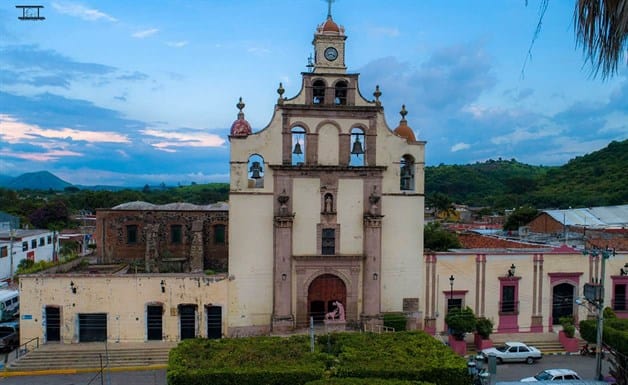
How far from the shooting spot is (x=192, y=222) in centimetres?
3381

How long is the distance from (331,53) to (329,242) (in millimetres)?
9527

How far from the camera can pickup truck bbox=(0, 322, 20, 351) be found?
26.3 metres

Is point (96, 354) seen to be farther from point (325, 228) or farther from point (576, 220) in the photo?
point (576, 220)

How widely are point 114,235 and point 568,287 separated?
27.0 m

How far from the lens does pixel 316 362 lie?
18.8 meters

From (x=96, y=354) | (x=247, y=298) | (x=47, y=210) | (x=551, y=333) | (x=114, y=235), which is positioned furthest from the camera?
(x=47, y=210)

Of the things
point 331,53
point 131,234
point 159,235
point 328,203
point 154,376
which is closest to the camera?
point 154,376

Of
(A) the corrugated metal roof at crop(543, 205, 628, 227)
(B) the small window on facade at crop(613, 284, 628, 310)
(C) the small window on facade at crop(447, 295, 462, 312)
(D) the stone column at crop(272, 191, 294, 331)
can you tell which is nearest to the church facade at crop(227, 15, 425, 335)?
(D) the stone column at crop(272, 191, 294, 331)

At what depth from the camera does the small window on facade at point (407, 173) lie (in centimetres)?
2764

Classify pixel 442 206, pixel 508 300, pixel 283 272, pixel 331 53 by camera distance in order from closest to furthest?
pixel 283 272, pixel 331 53, pixel 508 300, pixel 442 206

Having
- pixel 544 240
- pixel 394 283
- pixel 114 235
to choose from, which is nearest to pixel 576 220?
pixel 544 240

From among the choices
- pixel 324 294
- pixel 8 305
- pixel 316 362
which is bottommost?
pixel 8 305

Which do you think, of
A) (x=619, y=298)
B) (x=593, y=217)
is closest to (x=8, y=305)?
(x=619, y=298)

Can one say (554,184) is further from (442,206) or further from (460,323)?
(460,323)
